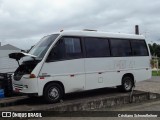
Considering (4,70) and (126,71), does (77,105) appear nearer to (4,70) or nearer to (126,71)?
(126,71)

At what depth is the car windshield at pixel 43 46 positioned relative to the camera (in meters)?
10.6

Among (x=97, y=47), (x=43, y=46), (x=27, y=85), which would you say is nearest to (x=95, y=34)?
(x=97, y=47)

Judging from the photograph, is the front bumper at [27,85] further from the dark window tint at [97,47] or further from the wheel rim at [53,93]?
the dark window tint at [97,47]

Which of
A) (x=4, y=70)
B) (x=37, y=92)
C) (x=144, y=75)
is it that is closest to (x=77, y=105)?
(x=37, y=92)

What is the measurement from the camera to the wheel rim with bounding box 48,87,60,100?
1054 centimetres

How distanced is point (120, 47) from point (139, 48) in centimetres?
127

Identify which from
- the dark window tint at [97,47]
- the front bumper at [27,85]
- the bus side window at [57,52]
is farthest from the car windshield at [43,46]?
the dark window tint at [97,47]

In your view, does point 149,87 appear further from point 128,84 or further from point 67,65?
point 67,65

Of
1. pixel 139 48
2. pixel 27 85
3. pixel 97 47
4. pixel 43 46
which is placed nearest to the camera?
pixel 27 85

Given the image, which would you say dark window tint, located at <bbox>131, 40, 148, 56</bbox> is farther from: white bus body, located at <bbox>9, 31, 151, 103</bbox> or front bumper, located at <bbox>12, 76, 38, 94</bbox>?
front bumper, located at <bbox>12, 76, 38, 94</bbox>

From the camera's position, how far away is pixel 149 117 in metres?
9.28

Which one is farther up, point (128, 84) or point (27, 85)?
point (27, 85)

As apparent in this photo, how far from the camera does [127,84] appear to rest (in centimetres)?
1342

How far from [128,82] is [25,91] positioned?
5.04m
